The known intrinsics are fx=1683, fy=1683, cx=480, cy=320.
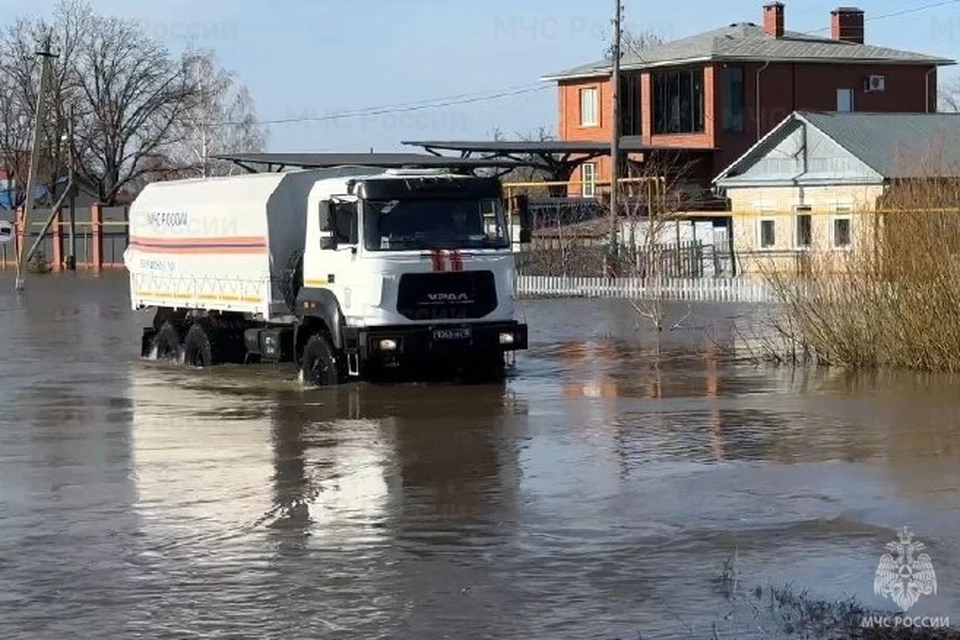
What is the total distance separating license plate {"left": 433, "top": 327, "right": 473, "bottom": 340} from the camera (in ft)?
68.9

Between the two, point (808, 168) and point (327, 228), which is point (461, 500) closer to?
point (327, 228)

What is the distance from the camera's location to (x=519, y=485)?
1384cm

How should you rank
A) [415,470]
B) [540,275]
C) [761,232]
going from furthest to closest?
[761,232] < [540,275] < [415,470]

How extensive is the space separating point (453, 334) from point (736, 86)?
46.3 metres

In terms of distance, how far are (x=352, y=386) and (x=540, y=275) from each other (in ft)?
80.3

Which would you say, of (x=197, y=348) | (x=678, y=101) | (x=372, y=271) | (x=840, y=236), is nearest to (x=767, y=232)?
(x=678, y=101)

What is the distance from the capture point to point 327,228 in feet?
69.9

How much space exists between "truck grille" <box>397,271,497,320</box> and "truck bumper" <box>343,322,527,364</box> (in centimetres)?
16

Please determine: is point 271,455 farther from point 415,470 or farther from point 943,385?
point 943,385

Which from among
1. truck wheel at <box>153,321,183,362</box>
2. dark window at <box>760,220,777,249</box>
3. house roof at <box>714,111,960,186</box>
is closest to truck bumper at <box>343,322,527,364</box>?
truck wheel at <box>153,321,183,362</box>

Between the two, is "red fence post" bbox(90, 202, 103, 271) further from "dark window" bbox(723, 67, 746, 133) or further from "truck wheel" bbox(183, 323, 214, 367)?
"truck wheel" bbox(183, 323, 214, 367)

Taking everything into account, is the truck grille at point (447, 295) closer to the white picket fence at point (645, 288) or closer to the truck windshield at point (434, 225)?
the truck windshield at point (434, 225)

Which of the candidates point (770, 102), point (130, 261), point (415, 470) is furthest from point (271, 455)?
point (770, 102)

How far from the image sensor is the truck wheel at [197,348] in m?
25.1
